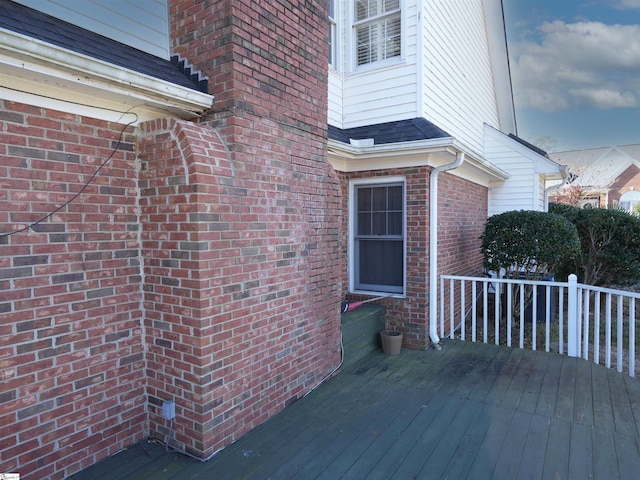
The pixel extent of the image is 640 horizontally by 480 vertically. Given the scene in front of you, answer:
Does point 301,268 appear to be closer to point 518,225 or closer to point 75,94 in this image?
point 75,94

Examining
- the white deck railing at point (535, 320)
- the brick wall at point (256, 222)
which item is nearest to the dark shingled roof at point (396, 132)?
the brick wall at point (256, 222)

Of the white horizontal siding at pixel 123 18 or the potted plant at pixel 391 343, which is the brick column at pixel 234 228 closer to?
the white horizontal siding at pixel 123 18

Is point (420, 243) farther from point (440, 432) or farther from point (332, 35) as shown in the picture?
point (332, 35)

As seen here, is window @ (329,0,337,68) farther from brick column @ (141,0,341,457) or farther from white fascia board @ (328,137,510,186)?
brick column @ (141,0,341,457)

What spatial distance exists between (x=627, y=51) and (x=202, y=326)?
3413 centimetres

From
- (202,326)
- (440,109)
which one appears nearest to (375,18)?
(440,109)

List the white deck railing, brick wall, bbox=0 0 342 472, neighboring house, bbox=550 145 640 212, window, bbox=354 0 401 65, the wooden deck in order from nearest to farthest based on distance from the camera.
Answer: brick wall, bbox=0 0 342 472 < the wooden deck < the white deck railing < window, bbox=354 0 401 65 < neighboring house, bbox=550 145 640 212

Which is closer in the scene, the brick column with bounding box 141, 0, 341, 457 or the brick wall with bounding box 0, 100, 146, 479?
the brick wall with bounding box 0, 100, 146, 479

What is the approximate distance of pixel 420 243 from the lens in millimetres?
5250

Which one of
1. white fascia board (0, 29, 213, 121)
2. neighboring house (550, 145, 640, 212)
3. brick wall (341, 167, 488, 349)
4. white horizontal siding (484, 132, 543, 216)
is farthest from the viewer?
neighboring house (550, 145, 640, 212)

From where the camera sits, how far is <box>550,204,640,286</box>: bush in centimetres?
814

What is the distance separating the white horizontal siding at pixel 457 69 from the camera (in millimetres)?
5894

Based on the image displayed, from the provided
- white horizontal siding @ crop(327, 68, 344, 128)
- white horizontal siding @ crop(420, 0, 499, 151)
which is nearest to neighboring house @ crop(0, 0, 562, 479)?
white horizontal siding @ crop(327, 68, 344, 128)

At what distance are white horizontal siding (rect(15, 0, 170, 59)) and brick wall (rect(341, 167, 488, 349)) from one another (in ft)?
9.88
